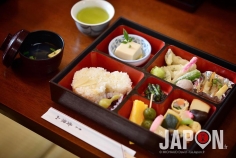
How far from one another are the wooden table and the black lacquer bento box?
0.04 m

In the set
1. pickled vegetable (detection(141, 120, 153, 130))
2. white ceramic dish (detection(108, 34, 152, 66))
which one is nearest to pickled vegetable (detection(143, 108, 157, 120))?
pickled vegetable (detection(141, 120, 153, 130))

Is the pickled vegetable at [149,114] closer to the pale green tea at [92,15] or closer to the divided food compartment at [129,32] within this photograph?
the divided food compartment at [129,32]

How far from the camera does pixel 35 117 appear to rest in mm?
1186

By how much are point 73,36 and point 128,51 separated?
28 cm

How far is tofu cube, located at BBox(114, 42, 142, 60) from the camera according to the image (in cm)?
133

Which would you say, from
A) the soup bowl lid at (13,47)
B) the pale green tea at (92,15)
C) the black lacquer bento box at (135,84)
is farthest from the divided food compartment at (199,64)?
the soup bowl lid at (13,47)

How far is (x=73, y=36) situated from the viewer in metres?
1.49

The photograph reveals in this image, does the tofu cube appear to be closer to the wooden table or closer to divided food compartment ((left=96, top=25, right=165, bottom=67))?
divided food compartment ((left=96, top=25, right=165, bottom=67))

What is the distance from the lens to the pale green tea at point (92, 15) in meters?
1.49

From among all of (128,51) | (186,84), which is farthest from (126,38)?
(186,84)

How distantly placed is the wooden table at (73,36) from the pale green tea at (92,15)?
6 cm

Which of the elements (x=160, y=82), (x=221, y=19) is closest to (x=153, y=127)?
(x=160, y=82)

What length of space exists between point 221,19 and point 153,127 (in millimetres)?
755

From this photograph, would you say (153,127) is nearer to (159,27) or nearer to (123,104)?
(123,104)
